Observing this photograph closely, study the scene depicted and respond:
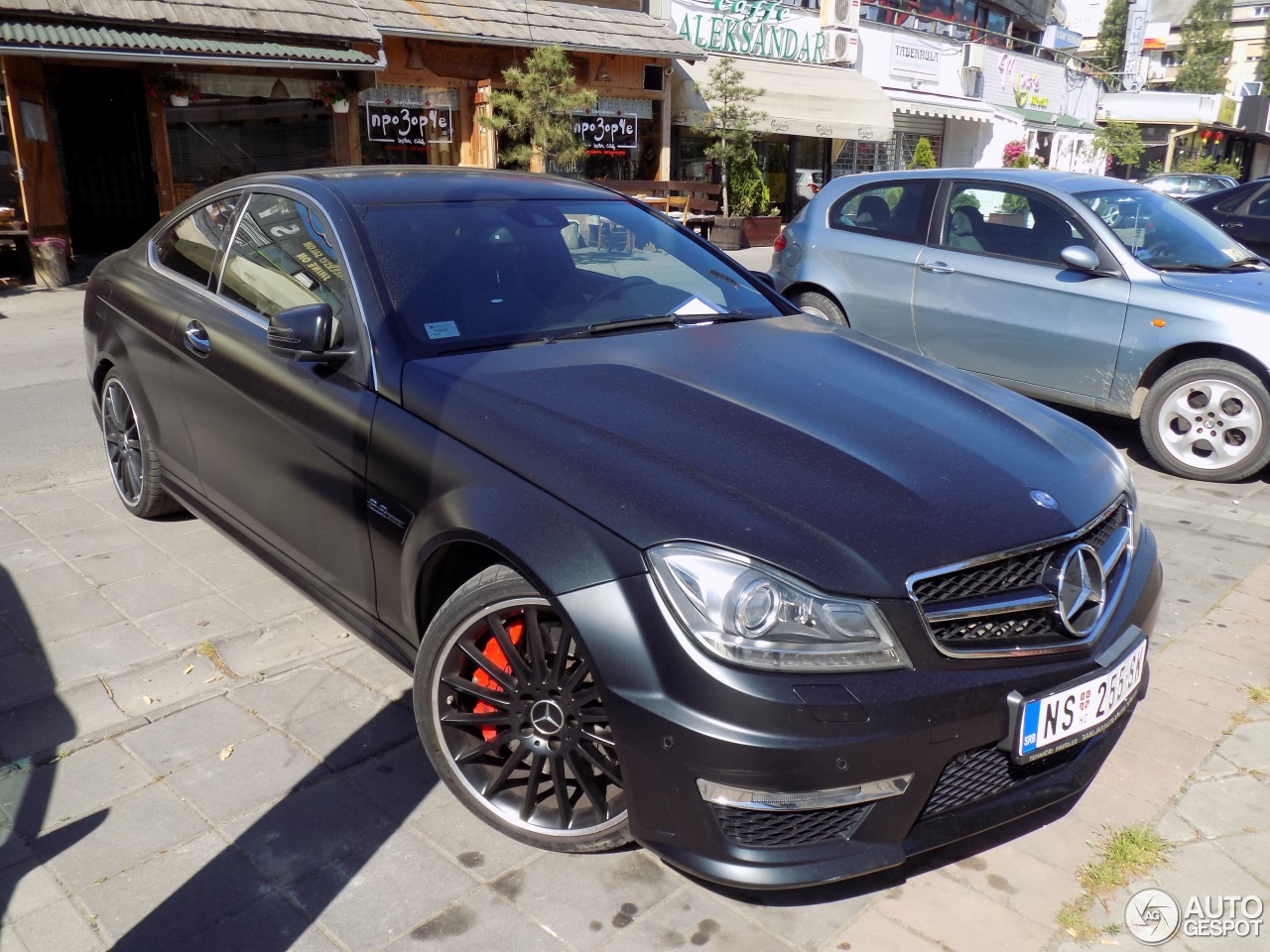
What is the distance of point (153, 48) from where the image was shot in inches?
463

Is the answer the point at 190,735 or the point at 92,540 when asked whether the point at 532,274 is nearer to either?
the point at 190,735

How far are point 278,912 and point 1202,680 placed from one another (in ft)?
10.2

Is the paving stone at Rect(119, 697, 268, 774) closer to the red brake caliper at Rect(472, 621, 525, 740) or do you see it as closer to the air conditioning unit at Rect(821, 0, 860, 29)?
the red brake caliper at Rect(472, 621, 525, 740)

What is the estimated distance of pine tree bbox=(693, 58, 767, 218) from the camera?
18.1 metres

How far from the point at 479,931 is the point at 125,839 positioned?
40.7 inches

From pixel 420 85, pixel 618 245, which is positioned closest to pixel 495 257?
pixel 618 245

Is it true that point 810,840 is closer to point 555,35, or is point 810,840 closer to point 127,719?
point 127,719

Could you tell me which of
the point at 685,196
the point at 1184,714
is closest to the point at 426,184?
the point at 1184,714

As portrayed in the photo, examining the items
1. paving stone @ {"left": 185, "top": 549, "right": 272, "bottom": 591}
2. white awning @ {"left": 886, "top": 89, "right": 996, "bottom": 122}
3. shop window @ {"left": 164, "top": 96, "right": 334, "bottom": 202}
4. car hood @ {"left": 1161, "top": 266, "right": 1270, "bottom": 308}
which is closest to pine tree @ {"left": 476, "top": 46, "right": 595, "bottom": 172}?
shop window @ {"left": 164, "top": 96, "right": 334, "bottom": 202}

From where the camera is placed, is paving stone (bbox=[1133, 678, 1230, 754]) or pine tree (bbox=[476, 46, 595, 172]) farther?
pine tree (bbox=[476, 46, 595, 172])

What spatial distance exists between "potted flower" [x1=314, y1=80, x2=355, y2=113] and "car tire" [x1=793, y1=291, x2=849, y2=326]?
31.1 feet

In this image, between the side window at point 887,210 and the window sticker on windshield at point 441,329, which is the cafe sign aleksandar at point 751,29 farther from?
the window sticker on windshield at point 441,329

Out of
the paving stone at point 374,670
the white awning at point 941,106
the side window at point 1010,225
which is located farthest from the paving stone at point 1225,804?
the white awning at point 941,106

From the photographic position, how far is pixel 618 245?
399cm
